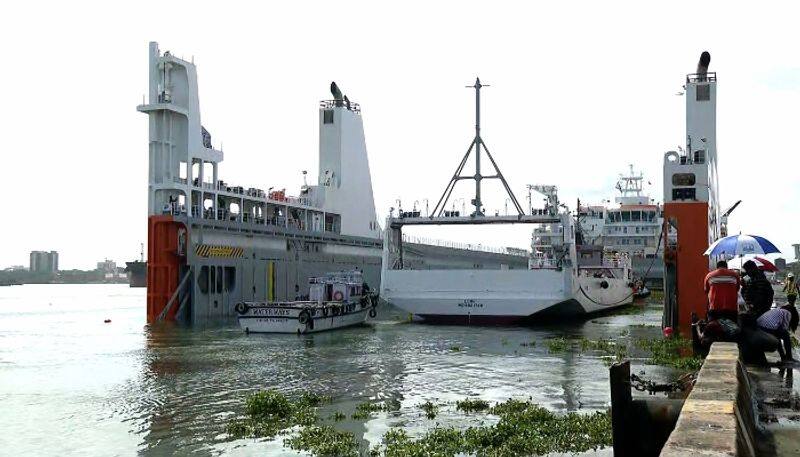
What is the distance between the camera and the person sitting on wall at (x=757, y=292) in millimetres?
12000

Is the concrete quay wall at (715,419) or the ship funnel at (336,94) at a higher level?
the ship funnel at (336,94)

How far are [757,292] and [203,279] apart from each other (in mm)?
28748

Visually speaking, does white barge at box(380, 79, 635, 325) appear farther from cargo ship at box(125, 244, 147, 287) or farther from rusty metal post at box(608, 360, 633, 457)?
cargo ship at box(125, 244, 147, 287)

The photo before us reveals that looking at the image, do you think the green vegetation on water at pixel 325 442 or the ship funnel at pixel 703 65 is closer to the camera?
the green vegetation on water at pixel 325 442

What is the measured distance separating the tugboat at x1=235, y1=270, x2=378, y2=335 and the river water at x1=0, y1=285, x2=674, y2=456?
669 millimetres

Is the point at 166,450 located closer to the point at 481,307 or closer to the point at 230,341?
the point at 230,341

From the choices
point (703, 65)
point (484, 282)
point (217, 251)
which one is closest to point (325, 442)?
point (484, 282)

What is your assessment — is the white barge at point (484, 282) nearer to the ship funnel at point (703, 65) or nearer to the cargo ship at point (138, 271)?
the ship funnel at point (703, 65)

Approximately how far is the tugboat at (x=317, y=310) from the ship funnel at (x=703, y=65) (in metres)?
15.2

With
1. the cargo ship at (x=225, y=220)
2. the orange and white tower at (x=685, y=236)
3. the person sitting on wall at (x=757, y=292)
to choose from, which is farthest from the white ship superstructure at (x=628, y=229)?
the person sitting on wall at (x=757, y=292)

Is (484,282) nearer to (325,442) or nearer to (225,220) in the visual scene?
(225,220)

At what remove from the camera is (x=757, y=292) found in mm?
11992

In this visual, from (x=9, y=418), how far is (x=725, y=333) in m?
11.5

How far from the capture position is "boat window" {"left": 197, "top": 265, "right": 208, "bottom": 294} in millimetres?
35969
